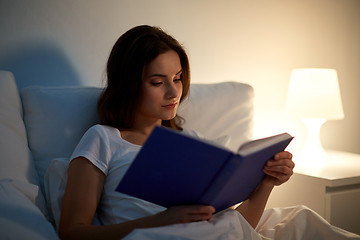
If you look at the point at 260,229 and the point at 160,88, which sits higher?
the point at 160,88

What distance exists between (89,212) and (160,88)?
420mm

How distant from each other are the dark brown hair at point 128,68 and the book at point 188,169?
0.42 meters

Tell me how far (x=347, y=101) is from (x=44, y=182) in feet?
6.72

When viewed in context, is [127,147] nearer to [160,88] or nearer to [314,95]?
[160,88]

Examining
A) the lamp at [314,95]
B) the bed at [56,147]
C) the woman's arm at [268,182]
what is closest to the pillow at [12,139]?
the bed at [56,147]

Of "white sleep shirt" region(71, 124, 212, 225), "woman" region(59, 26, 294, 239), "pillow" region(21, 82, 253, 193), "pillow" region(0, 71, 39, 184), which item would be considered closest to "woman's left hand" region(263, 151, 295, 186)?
"woman" region(59, 26, 294, 239)

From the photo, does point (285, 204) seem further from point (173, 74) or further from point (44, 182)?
point (44, 182)

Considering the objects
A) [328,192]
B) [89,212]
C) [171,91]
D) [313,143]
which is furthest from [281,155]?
[313,143]

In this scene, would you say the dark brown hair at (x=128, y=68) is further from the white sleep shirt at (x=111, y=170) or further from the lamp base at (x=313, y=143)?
the lamp base at (x=313, y=143)

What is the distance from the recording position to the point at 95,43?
70.7 inches

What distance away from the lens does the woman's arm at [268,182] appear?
3.58ft

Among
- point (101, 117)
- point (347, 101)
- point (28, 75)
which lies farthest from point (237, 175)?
point (347, 101)

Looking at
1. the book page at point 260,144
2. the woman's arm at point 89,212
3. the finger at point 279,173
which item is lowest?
the woman's arm at point 89,212

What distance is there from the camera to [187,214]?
38.2 inches
